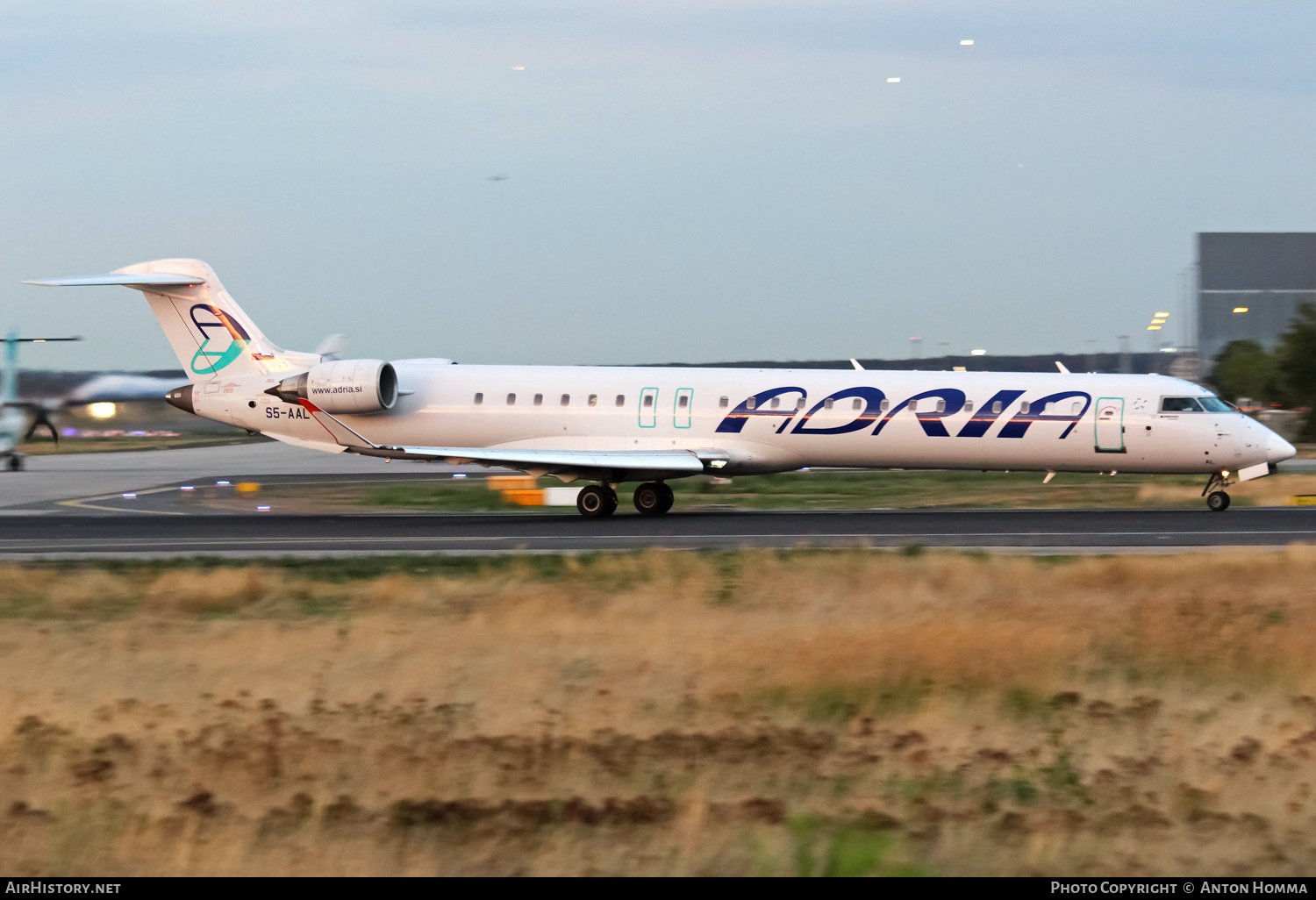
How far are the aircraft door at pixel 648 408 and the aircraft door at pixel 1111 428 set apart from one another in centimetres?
830

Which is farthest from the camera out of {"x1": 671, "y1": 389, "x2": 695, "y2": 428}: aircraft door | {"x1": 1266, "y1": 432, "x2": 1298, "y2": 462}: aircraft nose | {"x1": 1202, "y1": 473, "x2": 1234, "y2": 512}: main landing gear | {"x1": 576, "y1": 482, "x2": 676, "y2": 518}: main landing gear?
{"x1": 576, "y1": 482, "x2": 676, "y2": 518}: main landing gear

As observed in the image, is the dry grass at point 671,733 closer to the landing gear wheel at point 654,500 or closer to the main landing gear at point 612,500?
the main landing gear at point 612,500

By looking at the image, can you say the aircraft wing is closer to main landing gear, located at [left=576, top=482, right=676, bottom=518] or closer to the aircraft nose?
main landing gear, located at [left=576, top=482, right=676, bottom=518]

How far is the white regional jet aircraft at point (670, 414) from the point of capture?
25156 millimetres

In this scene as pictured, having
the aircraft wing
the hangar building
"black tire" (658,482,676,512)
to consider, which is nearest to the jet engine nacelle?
the aircraft wing

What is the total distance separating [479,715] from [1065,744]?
3.76 metres

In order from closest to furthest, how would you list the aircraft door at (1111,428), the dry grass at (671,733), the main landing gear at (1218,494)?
the dry grass at (671,733)
the aircraft door at (1111,428)
the main landing gear at (1218,494)

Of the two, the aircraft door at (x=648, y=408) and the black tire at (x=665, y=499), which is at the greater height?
the aircraft door at (x=648, y=408)

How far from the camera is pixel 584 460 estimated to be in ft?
83.3

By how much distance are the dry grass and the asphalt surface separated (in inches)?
245

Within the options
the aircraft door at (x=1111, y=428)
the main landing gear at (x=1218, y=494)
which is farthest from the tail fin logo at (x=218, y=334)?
the main landing gear at (x=1218, y=494)

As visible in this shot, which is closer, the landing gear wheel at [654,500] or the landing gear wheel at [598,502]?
the landing gear wheel at [598,502]

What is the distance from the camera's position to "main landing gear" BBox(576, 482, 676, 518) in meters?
26.7

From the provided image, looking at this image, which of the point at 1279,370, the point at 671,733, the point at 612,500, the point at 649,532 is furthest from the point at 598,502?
the point at 1279,370
